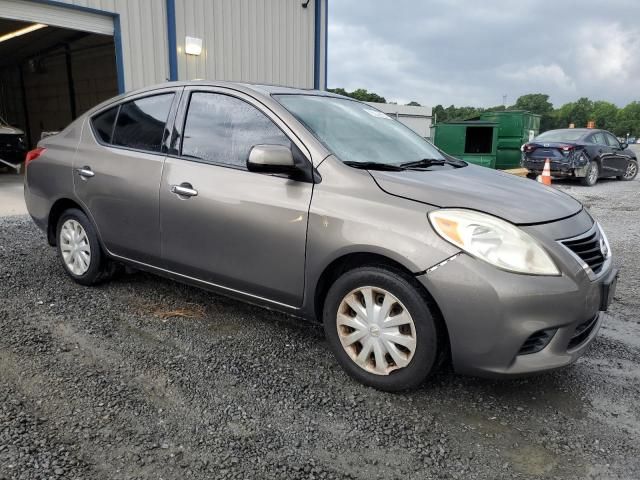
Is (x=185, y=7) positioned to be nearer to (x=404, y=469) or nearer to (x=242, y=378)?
(x=242, y=378)

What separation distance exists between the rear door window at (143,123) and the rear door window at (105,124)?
7 cm

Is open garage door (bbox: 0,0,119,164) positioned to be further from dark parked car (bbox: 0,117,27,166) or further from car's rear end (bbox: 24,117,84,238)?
car's rear end (bbox: 24,117,84,238)

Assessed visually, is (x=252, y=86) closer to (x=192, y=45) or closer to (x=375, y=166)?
(x=375, y=166)

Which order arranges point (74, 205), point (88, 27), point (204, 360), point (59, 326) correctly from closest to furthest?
point (204, 360), point (59, 326), point (74, 205), point (88, 27)

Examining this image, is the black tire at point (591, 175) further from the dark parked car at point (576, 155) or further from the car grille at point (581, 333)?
the car grille at point (581, 333)

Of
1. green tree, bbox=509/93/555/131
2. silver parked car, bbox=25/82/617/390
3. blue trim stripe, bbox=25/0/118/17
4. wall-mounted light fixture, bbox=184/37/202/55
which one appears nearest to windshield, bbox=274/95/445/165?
silver parked car, bbox=25/82/617/390

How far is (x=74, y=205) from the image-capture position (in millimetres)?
4129

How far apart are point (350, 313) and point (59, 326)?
2032mm

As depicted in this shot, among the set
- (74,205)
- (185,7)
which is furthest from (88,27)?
(74,205)

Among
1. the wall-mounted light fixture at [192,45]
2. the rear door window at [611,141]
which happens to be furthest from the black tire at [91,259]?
the rear door window at [611,141]

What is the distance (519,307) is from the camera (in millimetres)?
2289

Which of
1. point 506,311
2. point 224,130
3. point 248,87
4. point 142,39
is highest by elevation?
point 142,39

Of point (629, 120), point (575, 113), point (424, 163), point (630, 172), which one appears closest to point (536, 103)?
point (575, 113)

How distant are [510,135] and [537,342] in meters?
Answer: 13.8
